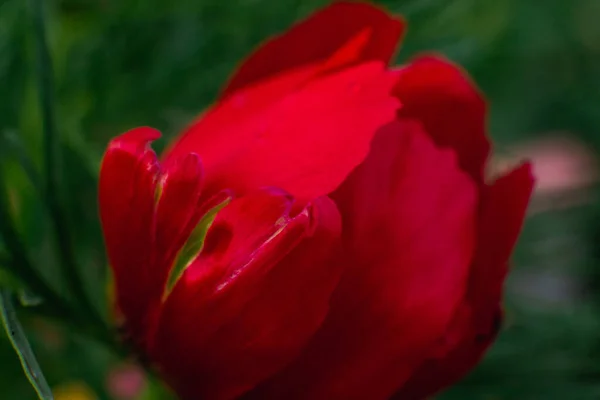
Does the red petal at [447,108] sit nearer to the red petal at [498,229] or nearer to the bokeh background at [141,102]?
the red petal at [498,229]

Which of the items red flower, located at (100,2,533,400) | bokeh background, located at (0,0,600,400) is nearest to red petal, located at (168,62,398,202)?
red flower, located at (100,2,533,400)

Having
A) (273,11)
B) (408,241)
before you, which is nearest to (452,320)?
(408,241)

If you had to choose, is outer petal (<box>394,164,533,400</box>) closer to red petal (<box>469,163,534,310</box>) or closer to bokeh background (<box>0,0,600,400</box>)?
red petal (<box>469,163,534,310</box>)

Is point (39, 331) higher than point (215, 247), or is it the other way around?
point (215, 247)

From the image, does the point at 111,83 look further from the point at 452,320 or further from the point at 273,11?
the point at 452,320

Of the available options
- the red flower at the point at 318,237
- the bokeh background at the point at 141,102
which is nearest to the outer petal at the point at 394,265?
the red flower at the point at 318,237

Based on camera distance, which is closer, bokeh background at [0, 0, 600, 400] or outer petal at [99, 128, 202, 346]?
outer petal at [99, 128, 202, 346]

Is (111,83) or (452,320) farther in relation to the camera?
(111,83)

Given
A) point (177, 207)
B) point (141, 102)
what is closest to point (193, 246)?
point (177, 207)
